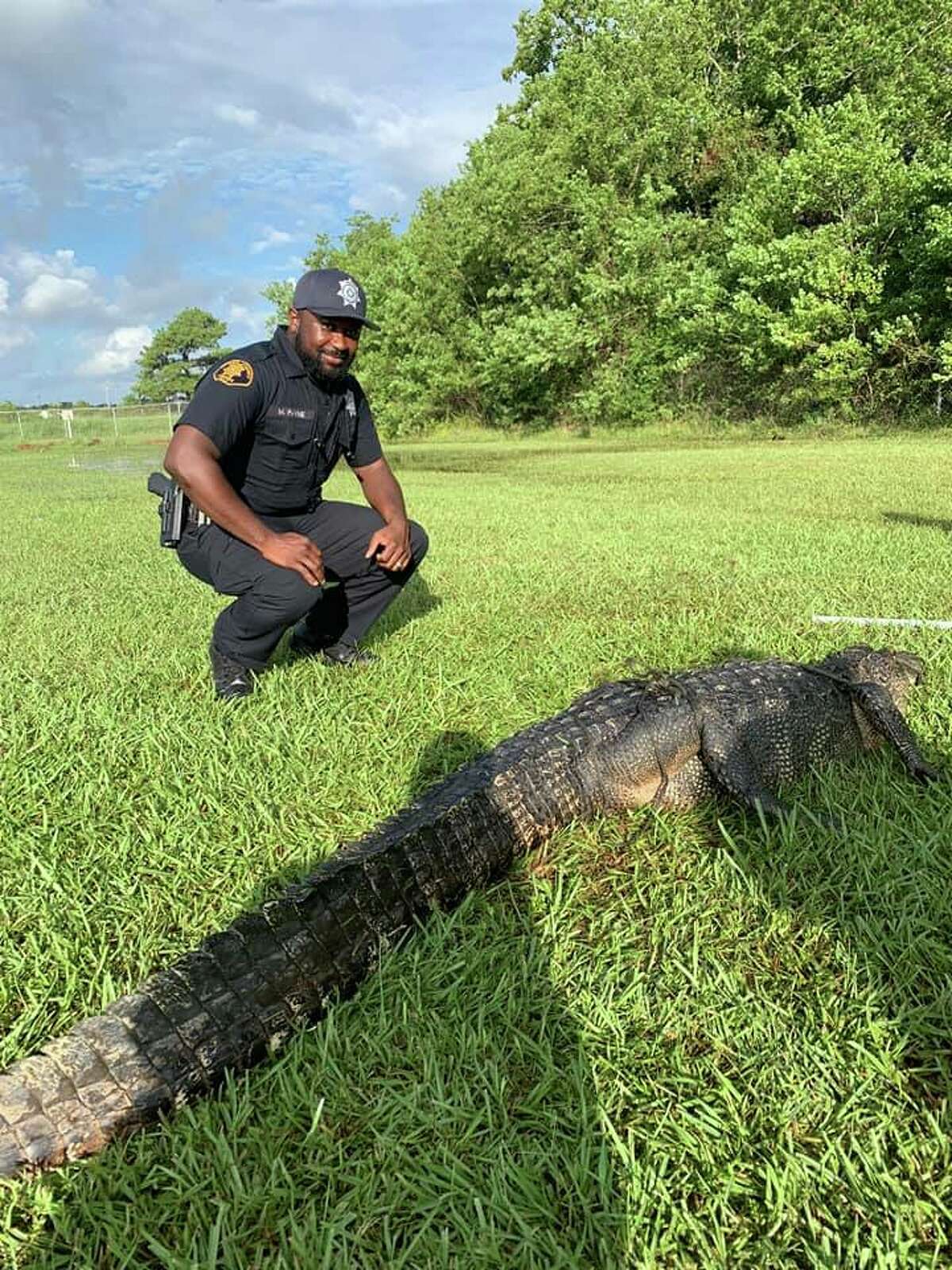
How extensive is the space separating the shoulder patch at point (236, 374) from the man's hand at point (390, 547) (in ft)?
3.22

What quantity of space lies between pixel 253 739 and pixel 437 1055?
1789mm

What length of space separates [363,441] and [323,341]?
0.65 meters

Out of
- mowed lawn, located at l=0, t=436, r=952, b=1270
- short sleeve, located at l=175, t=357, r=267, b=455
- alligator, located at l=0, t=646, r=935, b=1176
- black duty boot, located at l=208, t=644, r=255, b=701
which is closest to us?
mowed lawn, located at l=0, t=436, r=952, b=1270

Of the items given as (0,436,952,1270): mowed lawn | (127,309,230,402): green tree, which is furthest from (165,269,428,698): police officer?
(127,309,230,402): green tree

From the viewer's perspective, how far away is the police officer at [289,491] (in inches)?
142

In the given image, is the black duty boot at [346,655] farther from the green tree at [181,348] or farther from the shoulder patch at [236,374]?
the green tree at [181,348]

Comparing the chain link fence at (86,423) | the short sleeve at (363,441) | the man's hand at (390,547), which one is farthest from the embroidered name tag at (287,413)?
the chain link fence at (86,423)

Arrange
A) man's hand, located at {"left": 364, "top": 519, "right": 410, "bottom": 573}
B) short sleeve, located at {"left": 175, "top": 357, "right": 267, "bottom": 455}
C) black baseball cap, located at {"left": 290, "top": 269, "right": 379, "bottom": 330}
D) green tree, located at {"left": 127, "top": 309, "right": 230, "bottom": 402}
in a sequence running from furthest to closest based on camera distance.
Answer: green tree, located at {"left": 127, "top": 309, "right": 230, "bottom": 402}
man's hand, located at {"left": 364, "top": 519, "right": 410, "bottom": 573}
black baseball cap, located at {"left": 290, "top": 269, "right": 379, "bottom": 330}
short sleeve, located at {"left": 175, "top": 357, "right": 267, "bottom": 455}

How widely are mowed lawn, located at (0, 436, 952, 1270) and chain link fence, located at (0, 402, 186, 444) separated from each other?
39636mm

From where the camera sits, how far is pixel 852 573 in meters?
5.75

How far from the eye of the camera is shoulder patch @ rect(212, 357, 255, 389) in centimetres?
364

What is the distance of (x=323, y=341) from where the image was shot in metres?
3.78

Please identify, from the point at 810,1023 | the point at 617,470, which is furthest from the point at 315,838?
the point at 617,470

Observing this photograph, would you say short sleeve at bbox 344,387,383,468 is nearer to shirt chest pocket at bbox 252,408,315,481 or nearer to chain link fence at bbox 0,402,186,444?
shirt chest pocket at bbox 252,408,315,481
